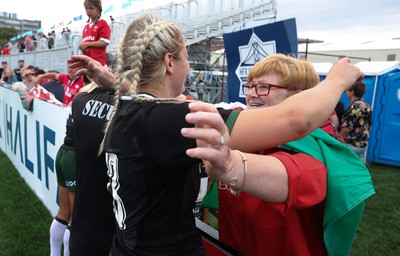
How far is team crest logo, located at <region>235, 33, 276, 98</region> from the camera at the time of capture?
12.2 feet

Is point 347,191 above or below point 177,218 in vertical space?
above

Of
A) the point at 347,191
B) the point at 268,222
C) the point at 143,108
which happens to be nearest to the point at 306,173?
the point at 347,191

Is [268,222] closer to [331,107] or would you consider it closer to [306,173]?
[306,173]

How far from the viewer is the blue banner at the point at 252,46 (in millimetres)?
3410

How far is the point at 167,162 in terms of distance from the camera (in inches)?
41.4

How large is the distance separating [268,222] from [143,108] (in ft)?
2.03

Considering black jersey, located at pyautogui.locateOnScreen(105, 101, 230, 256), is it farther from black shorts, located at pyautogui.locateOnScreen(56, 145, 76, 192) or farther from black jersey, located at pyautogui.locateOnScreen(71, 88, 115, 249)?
black shorts, located at pyautogui.locateOnScreen(56, 145, 76, 192)

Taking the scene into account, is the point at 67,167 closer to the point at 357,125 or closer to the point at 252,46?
the point at 252,46

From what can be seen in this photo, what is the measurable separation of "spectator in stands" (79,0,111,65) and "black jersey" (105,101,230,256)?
11.4 ft

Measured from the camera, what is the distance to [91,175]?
1.80 metres

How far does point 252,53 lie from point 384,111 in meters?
5.11

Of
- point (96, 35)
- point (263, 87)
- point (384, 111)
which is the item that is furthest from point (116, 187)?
point (384, 111)

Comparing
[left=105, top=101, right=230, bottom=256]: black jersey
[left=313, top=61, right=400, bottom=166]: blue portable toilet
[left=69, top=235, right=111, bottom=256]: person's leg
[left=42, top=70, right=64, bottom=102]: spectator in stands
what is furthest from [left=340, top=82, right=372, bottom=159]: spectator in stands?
[left=42, top=70, right=64, bottom=102]: spectator in stands

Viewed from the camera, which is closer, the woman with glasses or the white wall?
the woman with glasses
